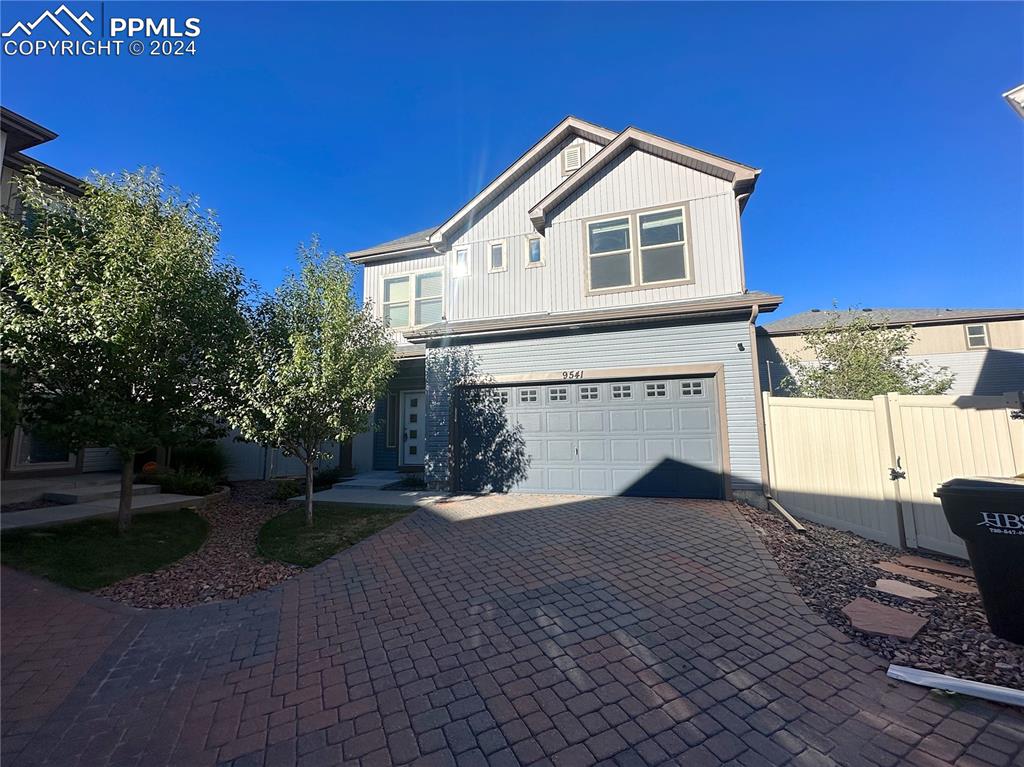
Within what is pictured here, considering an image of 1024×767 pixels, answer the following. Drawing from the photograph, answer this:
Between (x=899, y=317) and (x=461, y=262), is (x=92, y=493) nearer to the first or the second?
(x=461, y=262)

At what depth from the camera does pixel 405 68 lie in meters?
10.2

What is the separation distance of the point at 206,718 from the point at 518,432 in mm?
7797

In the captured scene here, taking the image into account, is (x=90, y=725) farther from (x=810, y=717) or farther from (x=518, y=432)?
(x=518, y=432)

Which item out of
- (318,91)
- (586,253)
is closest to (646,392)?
(586,253)

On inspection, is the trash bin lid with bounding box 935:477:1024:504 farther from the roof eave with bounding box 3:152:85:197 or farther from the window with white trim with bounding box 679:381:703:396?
the roof eave with bounding box 3:152:85:197

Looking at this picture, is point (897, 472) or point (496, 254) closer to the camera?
point (897, 472)

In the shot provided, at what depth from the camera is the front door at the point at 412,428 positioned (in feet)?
44.9

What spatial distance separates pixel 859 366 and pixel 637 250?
7861mm

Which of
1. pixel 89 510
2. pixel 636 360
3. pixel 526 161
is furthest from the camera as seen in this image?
pixel 526 161

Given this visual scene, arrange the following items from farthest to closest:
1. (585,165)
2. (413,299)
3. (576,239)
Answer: (413,299) → (576,239) → (585,165)

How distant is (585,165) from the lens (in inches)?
417

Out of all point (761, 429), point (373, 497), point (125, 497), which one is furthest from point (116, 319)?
point (761, 429)

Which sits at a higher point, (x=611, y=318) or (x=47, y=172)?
(x=47, y=172)

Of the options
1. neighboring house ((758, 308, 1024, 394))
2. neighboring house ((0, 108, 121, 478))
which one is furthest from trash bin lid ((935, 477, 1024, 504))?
neighboring house ((758, 308, 1024, 394))
